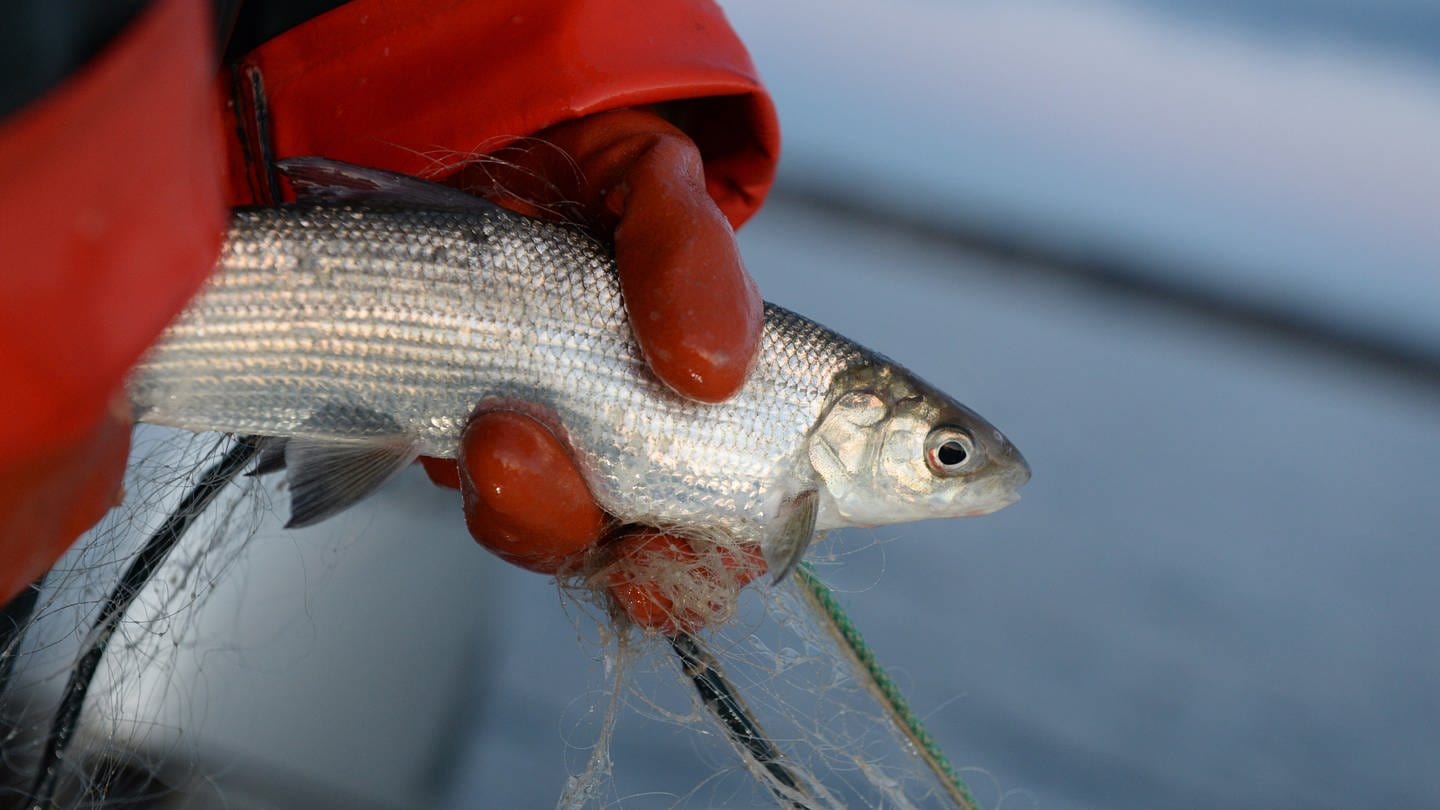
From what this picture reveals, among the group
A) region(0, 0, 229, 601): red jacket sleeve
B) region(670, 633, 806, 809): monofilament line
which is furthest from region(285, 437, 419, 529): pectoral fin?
region(0, 0, 229, 601): red jacket sleeve

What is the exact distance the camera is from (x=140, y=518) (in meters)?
1.78

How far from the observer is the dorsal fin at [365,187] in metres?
1.32

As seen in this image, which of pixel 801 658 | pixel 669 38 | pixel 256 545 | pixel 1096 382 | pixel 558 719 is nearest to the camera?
pixel 801 658

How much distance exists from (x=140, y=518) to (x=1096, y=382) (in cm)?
317

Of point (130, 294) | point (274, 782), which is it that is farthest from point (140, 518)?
point (130, 294)

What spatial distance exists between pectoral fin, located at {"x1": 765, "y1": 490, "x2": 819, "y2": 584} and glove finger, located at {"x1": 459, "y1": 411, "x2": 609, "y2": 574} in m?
0.24

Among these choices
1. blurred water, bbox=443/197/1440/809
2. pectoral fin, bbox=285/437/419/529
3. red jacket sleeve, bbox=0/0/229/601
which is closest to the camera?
red jacket sleeve, bbox=0/0/229/601

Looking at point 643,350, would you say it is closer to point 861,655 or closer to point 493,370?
point 493,370

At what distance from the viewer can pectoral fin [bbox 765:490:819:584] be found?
138cm

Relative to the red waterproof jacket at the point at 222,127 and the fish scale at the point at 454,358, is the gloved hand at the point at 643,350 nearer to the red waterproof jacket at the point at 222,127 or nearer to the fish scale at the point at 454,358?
the fish scale at the point at 454,358

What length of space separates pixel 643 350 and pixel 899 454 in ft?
1.38

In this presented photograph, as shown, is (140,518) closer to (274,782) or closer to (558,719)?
(274,782)

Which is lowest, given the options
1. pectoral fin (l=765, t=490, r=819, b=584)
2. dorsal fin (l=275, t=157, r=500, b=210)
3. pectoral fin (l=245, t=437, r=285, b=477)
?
pectoral fin (l=245, t=437, r=285, b=477)

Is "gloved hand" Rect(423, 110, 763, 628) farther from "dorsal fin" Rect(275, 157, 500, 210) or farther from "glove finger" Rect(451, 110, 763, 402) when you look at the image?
"dorsal fin" Rect(275, 157, 500, 210)
